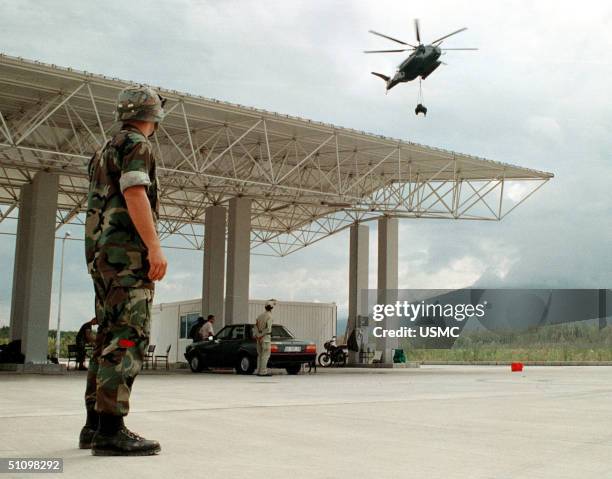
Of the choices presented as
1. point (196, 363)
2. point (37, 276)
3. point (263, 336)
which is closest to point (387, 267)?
point (196, 363)

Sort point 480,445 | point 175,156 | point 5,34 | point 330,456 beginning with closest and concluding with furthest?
1. point 330,456
2. point 480,445
3. point 5,34
4. point 175,156

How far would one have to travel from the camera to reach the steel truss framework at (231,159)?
21.3 m

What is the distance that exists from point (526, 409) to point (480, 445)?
337 centimetres

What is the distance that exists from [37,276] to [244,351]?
7172mm

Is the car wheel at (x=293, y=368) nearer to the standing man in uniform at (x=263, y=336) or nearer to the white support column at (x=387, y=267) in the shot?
the standing man in uniform at (x=263, y=336)

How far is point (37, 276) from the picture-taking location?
24453 millimetres

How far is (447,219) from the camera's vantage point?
29.8 meters

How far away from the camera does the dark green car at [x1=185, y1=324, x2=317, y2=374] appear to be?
2177 centimetres

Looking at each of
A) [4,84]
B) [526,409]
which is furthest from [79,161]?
[526,409]

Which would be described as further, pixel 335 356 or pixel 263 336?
pixel 335 356

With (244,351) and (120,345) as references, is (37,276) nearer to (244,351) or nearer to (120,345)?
(244,351)

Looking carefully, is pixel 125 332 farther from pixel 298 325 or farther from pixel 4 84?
pixel 298 325

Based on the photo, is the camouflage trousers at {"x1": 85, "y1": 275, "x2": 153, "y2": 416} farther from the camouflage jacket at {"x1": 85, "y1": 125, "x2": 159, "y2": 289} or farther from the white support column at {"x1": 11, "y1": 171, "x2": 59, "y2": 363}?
the white support column at {"x1": 11, "y1": 171, "x2": 59, "y2": 363}

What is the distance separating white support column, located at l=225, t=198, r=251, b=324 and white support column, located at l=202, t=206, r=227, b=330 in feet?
2.98
